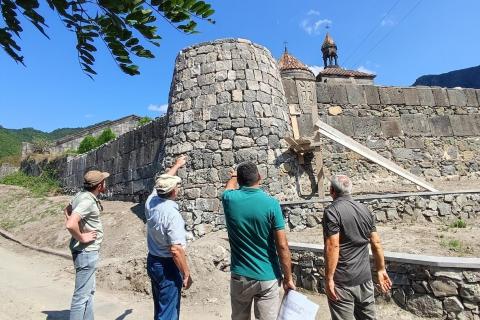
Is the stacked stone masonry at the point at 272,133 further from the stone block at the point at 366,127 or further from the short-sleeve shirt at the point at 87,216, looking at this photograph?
the short-sleeve shirt at the point at 87,216

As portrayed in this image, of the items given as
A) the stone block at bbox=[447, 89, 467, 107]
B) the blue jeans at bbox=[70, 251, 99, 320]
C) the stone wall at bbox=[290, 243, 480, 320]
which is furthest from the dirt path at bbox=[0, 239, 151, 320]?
the stone block at bbox=[447, 89, 467, 107]

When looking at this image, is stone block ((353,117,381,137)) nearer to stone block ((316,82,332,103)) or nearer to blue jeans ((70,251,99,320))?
stone block ((316,82,332,103))

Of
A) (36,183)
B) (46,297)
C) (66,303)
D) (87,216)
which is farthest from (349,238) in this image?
(36,183)

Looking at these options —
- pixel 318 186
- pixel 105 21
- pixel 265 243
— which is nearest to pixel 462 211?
pixel 318 186

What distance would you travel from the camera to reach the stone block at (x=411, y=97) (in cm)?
1122

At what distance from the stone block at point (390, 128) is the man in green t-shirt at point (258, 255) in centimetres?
901

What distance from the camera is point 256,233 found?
9.18ft

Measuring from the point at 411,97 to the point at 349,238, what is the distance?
9842 millimetres

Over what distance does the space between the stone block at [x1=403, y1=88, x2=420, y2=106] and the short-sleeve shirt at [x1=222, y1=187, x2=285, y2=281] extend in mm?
10001

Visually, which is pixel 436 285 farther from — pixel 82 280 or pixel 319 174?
pixel 319 174

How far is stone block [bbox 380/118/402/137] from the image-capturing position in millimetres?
10766

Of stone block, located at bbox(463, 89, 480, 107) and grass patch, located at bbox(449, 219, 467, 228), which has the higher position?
stone block, located at bbox(463, 89, 480, 107)

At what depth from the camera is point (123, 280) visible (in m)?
5.75

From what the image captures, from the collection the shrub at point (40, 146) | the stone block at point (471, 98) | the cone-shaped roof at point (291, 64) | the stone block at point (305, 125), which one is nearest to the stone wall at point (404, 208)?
the stone block at point (305, 125)
